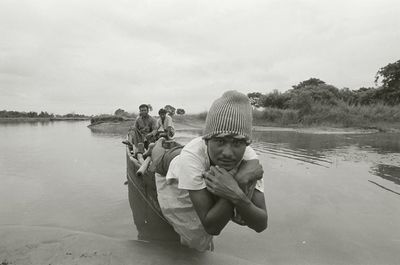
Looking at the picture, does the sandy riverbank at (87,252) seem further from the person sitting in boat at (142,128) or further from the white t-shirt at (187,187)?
the person sitting in boat at (142,128)

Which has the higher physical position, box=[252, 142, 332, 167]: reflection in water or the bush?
the bush

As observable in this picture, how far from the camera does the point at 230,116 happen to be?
1.74 metres

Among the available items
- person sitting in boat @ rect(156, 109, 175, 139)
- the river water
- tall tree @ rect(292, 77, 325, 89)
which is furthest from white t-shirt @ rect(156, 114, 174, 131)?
tall tree @ rect(292, 77, 325, 89)

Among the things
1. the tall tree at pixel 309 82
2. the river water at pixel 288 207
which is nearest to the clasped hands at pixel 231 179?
the river water at pixel 288 207

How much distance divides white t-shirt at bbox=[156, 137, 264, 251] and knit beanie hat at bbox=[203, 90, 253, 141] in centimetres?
15

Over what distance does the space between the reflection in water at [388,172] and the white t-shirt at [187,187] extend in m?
6.07

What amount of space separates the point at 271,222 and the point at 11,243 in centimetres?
335

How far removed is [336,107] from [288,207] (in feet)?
80.2

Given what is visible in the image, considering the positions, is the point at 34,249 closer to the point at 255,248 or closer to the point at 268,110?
the point at 255,248

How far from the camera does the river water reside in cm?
368

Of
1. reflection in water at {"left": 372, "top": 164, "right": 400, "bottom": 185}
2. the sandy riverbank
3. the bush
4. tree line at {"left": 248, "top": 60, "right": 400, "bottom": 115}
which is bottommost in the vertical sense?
reflection in water at {"left": 372, "top": 164, "right": 400, "bottom": 185}

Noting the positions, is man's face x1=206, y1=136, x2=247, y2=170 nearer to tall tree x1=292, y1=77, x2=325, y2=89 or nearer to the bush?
the bush

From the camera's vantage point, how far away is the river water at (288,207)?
3681 mm

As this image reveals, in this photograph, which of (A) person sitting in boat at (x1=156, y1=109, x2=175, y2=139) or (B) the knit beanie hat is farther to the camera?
(A) person sitting in boat at (x1=156, y1=109, x2=175, y2=139)
